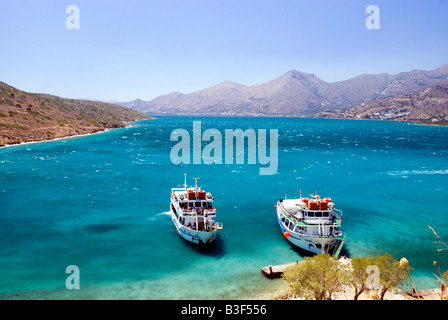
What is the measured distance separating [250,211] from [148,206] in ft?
78.2

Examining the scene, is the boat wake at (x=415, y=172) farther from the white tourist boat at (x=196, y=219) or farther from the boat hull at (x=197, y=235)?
the boat hull at (x=197, y=235)

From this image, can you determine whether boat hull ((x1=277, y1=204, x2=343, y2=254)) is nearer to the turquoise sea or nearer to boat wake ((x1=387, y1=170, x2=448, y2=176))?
the turquoise sea

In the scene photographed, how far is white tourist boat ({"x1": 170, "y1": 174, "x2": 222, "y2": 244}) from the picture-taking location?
4753 centimetres

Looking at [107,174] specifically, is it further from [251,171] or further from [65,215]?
[251,171]

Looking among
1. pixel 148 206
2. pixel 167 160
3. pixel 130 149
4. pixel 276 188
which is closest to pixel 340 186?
pixel 276 188

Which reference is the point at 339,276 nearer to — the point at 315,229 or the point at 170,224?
the point at 315,229

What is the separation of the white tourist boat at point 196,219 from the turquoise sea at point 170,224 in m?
2.09

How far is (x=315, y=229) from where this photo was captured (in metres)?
47.3

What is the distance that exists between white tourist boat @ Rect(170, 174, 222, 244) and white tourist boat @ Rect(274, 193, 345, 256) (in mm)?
12802

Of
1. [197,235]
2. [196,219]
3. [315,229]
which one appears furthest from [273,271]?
[196,219]

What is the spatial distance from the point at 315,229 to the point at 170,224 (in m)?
27.7

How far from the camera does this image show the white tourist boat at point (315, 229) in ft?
149

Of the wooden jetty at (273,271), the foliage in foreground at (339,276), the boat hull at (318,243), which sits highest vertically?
the foliage in foreground at (339,276)

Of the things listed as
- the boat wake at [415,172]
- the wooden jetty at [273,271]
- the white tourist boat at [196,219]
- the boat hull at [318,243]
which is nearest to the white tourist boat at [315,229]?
the boat hull at [318,243]
